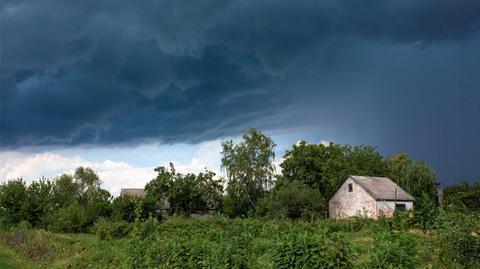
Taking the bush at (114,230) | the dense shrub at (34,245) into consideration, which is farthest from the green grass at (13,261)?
the bush at (114,230)

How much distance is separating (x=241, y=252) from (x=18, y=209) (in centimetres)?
4457

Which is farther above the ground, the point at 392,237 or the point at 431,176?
the point at 431,176

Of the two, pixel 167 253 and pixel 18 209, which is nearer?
pixel 167 253

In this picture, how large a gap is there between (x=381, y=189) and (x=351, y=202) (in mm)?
3231

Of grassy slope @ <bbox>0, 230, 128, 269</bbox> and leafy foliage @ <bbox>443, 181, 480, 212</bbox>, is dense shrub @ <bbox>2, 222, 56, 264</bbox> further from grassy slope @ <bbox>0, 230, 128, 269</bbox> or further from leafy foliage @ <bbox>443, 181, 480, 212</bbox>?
leafy foliage @ <bbox>443, 181, 480, 212</bbox>

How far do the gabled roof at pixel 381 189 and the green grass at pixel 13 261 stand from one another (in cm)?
3197

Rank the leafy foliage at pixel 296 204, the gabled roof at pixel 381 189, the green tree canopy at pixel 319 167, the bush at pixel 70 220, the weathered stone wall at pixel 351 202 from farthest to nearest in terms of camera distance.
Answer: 1. the green tree canopy at pixel 319 167
2. the leafy foliage at pixel 296 204
3. the weathered stone wall at pixel 351 202
4. the gabled roof at pixel 381 189
5. the bush at pixel 70 220

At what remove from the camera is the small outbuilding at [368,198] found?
165 feet

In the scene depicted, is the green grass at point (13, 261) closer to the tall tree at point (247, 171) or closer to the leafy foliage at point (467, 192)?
the tall tree at point (247, 171)

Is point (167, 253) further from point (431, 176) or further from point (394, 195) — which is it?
point (431, 176)

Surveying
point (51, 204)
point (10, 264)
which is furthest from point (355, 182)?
point (10, 264)

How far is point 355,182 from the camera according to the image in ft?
174

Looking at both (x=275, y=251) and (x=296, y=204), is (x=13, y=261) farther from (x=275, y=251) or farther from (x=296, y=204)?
(x=296, y=204)

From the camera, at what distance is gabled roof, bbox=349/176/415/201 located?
167ft
